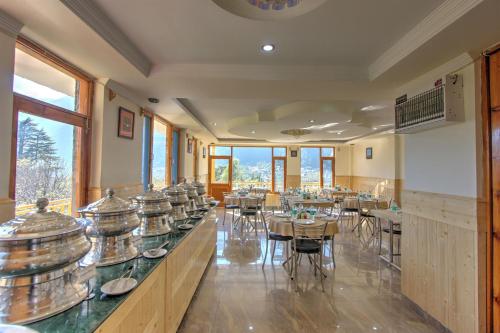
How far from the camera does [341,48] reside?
2.48 meters

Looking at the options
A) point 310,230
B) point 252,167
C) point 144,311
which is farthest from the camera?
point 252,167

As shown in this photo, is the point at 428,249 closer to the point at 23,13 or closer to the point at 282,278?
the point at 282,278

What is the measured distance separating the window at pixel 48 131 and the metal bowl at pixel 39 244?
1.45m

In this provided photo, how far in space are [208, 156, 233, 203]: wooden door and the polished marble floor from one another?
6.45 meters

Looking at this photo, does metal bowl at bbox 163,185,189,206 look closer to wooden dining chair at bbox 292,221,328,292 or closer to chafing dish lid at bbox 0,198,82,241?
wooden dining chair at bbox 292,221,328,292

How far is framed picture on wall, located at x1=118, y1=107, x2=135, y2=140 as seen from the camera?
3.43 m

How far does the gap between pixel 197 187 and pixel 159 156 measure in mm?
1998

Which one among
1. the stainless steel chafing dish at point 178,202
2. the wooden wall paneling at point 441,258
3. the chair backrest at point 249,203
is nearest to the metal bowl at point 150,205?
the stainless steel chafing dish at point 178,202

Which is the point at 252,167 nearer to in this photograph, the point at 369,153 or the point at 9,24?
the point at 369,153

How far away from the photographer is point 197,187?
13.1ft

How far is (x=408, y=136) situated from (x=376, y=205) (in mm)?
3248

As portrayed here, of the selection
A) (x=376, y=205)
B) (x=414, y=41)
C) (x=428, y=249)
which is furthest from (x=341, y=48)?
(x=376, y=205)

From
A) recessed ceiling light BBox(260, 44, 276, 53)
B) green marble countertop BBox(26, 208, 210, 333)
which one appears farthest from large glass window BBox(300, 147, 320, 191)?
green marble countertop BBox(26, 208, 210, 333)

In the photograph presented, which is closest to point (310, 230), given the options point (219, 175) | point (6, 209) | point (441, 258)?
point (441, 258)
